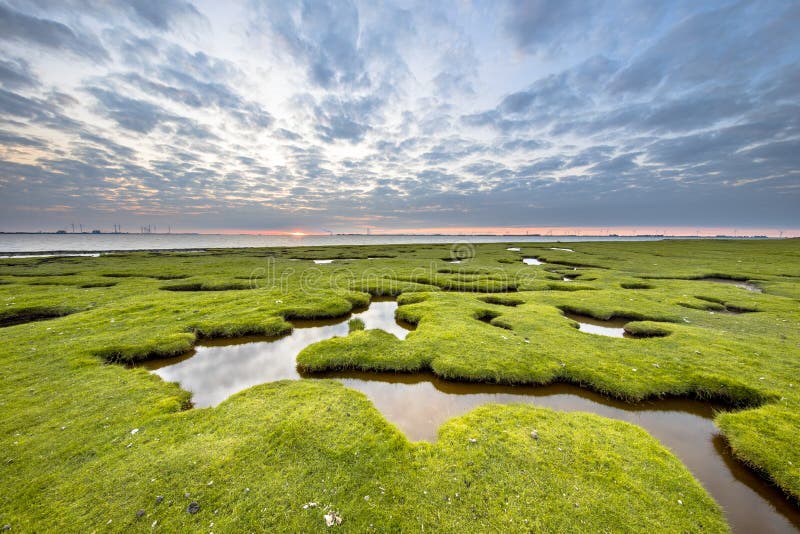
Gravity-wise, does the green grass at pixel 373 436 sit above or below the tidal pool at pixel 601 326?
above

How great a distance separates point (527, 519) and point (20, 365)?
18.4 meters

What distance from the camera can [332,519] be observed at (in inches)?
226

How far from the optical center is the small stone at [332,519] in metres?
5.67

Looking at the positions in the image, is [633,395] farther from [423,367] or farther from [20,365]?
[20,365]

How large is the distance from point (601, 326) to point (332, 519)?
18.8m

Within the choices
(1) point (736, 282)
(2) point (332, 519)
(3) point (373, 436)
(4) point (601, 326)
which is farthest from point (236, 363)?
(1) point (736, 282)

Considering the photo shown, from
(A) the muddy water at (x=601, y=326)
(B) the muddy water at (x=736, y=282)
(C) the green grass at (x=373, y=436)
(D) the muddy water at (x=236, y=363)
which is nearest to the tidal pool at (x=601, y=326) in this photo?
(A) the muddy water at (x=601, y=326)

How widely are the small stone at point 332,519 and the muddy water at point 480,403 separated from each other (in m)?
3.20

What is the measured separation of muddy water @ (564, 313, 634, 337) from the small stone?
15889 mm

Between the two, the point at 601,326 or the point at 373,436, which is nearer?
the point at 373,436

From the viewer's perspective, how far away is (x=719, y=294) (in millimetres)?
23547

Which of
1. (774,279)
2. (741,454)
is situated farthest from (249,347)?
(774,279)

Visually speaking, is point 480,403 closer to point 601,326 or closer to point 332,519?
point 332,519

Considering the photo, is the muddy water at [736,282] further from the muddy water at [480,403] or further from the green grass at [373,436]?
the muddy water at [480,403]
